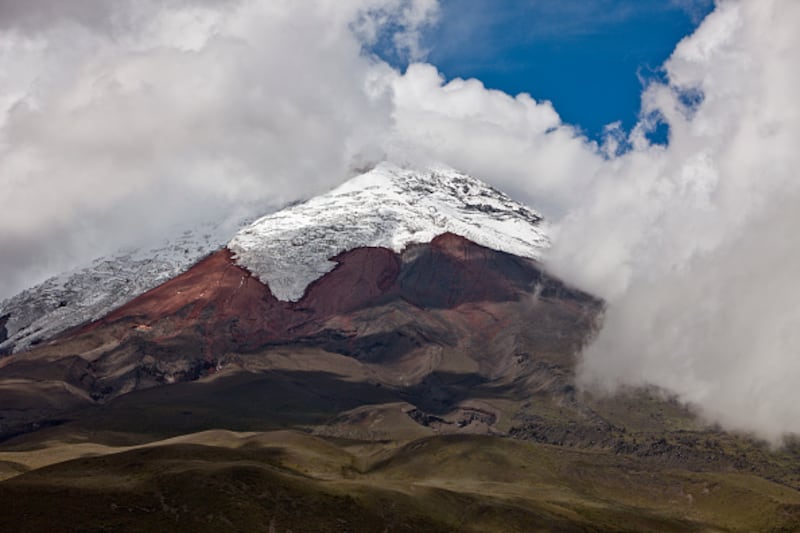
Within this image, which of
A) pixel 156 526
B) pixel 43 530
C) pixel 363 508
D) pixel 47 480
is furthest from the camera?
pixel 363 508

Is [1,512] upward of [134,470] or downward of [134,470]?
downward

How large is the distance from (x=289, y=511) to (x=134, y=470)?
1337 inches

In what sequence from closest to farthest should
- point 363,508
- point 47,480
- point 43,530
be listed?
point 43,530
point 47,480
point 363,508

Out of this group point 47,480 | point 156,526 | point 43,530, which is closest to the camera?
point 43,530

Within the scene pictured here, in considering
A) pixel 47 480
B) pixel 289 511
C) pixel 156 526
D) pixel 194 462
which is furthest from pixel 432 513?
pixel 47 480

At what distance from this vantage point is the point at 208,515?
6575 inches

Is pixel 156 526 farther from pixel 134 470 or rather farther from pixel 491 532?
pixel 491 532

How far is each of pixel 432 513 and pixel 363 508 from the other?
17928mm

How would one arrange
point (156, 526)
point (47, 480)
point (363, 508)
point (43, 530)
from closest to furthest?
point (43, 530) < point (156, 526) < point (47, 480) < point (363, 508)

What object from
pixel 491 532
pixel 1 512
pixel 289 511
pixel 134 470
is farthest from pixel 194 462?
pixel 491 532

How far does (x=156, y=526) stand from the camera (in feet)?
518

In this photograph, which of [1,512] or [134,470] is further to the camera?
[134,470]

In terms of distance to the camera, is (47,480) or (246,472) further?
(246,472)

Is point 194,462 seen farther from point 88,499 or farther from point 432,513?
point 432,513
